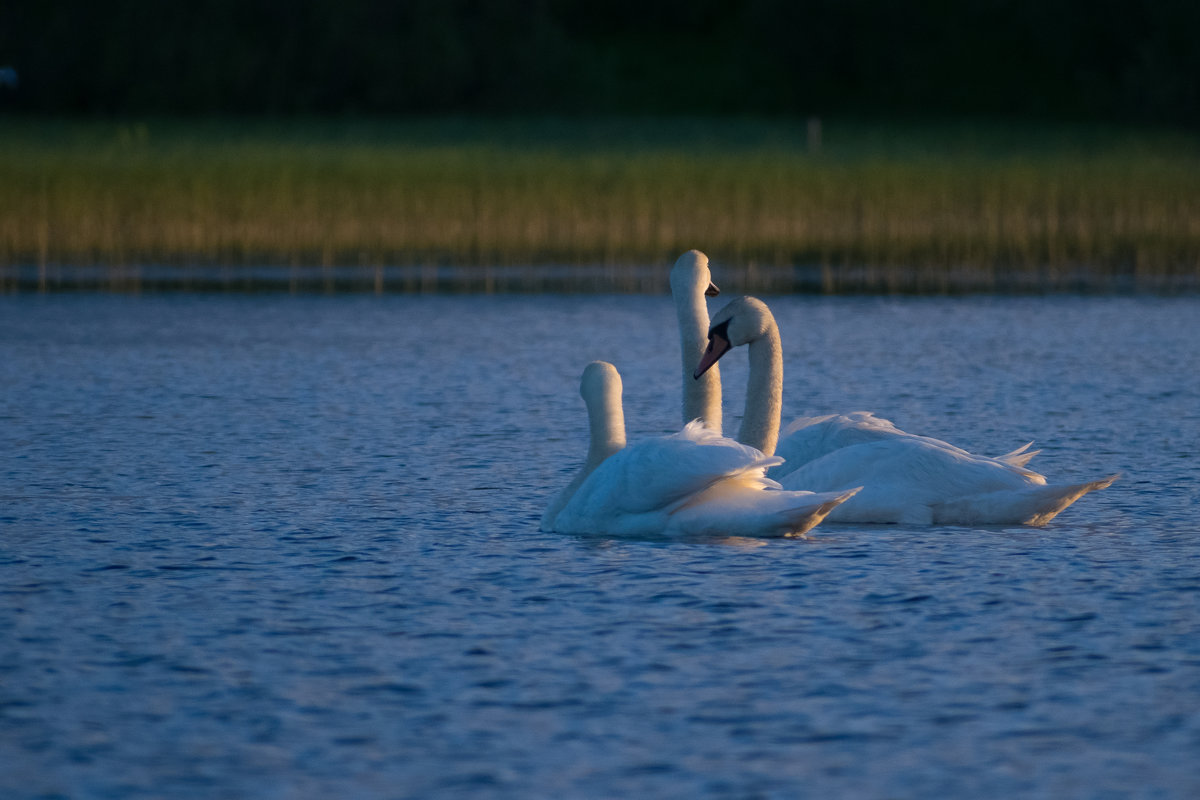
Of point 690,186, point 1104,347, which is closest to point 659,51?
point 690,186

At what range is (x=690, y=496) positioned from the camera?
26.8 feet

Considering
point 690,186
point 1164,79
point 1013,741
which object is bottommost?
point 1013,741

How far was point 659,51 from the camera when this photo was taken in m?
76.9

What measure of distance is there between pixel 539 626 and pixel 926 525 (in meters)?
2.45

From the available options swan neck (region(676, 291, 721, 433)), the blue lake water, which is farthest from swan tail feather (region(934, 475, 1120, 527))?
swan neck (region(676, 291, 721, 433))

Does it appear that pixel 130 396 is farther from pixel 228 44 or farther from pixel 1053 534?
pixel 228 44

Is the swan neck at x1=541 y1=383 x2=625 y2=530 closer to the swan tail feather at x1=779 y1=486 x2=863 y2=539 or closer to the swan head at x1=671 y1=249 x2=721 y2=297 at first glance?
the swan tail feather at x1=779 y1=486 x2=863 y2=539

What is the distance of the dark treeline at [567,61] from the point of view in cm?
5147

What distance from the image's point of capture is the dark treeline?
51.5 metres

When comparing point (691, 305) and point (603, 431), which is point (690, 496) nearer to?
point (603, 431)

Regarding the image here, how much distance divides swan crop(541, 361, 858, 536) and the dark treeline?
44743 millimetres

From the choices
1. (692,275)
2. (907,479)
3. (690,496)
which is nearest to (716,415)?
(692,275)

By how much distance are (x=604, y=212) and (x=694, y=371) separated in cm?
1593

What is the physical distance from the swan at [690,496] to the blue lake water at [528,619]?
0.36ft
